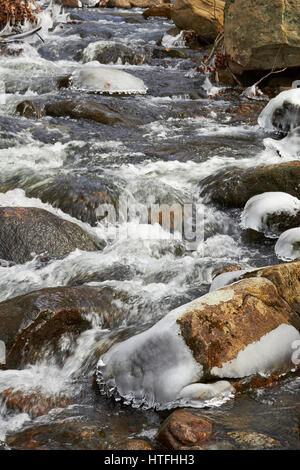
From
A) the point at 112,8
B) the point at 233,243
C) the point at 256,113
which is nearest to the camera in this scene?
the point at 233,243

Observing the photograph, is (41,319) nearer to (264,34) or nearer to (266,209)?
(266,209)

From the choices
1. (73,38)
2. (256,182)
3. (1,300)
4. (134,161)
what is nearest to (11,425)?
(1,300)

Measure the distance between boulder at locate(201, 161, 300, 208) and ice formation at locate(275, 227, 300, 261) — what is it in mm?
867

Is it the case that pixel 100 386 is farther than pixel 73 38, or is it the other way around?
pixel 73 38

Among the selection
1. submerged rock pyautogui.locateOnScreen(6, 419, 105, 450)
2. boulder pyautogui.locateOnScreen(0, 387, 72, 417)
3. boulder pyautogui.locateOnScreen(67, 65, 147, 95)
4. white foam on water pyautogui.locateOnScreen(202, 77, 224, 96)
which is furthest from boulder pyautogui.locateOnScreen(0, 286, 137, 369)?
white foam on water pyautogui.locateOnScreen(202, 77, 224, 96)

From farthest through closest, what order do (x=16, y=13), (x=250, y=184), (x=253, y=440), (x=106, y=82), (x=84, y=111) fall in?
1. (x=16, y=13)
2. (x=106, y=82)
3. (x=84, y=111)
4. (x=250, y=184)
5. (x=253, y=440)

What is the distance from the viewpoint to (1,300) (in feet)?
14.1

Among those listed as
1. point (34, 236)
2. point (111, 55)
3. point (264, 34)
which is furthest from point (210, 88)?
point (34, 236)

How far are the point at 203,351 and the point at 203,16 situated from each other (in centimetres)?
1168

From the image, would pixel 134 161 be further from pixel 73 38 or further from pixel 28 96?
pixel 73 38

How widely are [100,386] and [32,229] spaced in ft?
6.79

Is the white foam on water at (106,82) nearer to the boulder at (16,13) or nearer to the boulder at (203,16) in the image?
the boulder at (203,16)

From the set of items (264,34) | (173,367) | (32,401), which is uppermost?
(264,34)

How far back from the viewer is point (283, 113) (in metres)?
8.03
